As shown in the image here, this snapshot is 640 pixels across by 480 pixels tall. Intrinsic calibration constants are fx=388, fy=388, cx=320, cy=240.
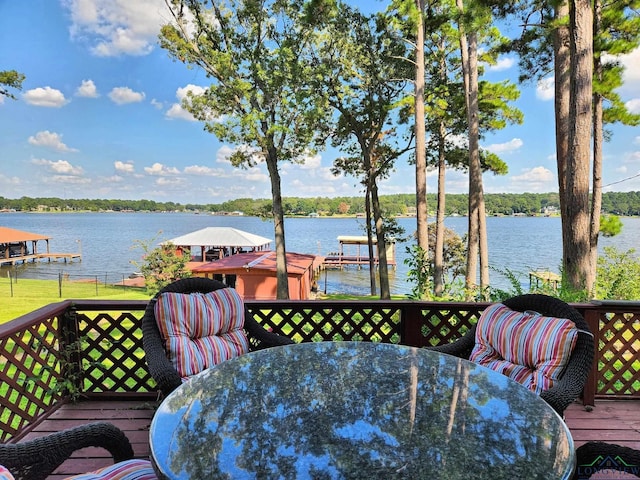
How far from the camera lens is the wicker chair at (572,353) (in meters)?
1.68

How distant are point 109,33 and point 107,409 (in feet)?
50.5

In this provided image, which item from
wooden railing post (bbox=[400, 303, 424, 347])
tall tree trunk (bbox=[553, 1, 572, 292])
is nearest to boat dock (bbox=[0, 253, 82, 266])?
tall tree trunk (bbox=[553, 1, 572, 292])

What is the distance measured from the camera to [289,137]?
37.5 feet

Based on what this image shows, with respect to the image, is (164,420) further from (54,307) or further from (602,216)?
(602,216)

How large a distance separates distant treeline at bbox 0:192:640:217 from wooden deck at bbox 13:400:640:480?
Result: 22.0ft

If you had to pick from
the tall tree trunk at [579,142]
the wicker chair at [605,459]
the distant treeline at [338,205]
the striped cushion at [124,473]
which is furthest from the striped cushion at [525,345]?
the distant treeline at [338,205]

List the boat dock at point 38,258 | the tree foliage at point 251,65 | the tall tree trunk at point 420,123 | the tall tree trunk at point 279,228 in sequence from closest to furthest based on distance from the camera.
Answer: the tall tree trunk at point 420,123, the tree foliage at point 251,65, the tall tree trunk at point 279,228, the boat dock at point 38,258

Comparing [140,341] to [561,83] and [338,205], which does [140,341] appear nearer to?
[561,83]

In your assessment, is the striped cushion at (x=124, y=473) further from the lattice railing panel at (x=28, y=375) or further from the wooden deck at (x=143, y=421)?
the lattice railing panel at (x=28, y=375)

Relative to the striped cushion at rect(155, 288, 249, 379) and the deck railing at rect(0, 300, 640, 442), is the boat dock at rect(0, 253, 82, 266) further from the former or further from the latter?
the striped cushion at rect(155, 288, 249, 379)

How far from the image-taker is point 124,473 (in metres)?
1.31

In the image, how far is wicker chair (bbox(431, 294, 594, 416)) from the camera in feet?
5.50

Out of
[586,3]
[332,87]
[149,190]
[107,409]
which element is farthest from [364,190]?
[149,190]

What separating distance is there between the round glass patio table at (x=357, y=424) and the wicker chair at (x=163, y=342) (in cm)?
28
